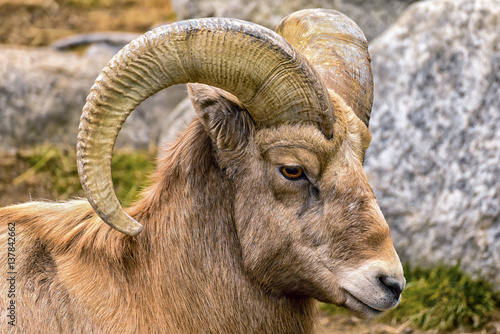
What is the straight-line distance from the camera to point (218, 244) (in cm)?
414

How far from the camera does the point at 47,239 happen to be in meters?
4.25

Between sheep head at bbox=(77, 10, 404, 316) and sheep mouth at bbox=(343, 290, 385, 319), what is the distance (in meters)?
0.01

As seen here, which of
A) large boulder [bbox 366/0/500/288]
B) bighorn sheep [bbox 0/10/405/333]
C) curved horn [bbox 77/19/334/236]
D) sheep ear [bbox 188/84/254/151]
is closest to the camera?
curved horn [bbox 77/19/334/236]

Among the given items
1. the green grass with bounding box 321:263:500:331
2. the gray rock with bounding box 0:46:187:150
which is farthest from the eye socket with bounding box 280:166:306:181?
the gray rock with bounding box 0:46:187:150

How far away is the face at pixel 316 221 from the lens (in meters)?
3.88

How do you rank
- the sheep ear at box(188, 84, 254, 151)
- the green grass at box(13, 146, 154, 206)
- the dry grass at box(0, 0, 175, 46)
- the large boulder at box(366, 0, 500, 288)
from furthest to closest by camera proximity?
the dry grass at box(0, 0, 175, 46), the green grass at box(13, 146, 154, 206), the large boulder at box(366, 0, 500, 288), the sheep ear at box(188, 84, 254, 151)

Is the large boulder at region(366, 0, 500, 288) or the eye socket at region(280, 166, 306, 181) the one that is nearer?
the eye socket at region(280, 166, 306, 181)

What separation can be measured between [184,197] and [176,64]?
958 millimetres

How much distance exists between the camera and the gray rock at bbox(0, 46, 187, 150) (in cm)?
1020

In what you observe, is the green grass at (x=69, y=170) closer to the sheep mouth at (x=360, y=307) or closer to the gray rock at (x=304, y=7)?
the gray rock at (x=304, y=7)

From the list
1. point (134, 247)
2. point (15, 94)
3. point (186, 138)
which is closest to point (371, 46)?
point (186, 138)

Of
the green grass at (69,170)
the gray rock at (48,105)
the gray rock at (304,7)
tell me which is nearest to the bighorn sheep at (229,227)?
the green grass at (69,170)

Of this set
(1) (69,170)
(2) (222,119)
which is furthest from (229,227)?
(1) (69,170)

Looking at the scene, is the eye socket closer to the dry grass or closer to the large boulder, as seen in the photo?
the large boulder
